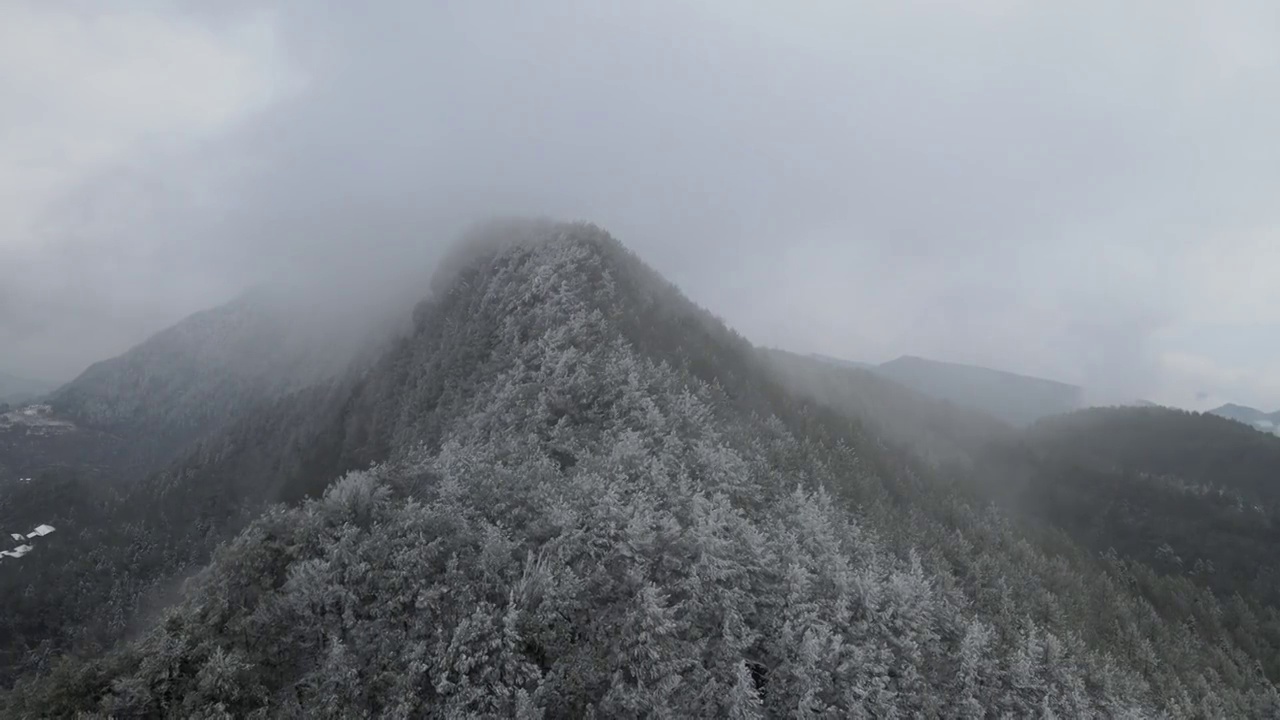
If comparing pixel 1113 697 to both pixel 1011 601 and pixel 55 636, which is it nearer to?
pixel 1011 601

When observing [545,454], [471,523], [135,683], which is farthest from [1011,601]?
[135,683]

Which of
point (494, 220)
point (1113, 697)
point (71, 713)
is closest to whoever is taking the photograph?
point (71, 713)

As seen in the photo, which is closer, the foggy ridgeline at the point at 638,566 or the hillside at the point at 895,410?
the foggy ridgeline at the point at 638,566

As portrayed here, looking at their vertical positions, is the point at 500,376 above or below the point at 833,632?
above

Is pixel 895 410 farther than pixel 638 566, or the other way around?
pixel 895 410

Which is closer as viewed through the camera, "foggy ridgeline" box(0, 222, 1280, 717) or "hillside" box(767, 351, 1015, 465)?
"foggy ridgeline" box(0, 222, 1280, 717)

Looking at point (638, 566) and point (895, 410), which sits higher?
point (895, 410)

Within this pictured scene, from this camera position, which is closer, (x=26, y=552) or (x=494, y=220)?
(x=494, y=220)

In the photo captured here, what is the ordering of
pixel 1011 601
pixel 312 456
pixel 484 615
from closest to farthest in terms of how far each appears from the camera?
pixel 484 615, pixel 1011 601, pixel 312 456
